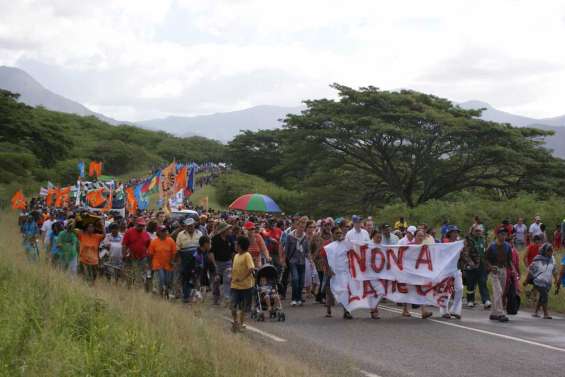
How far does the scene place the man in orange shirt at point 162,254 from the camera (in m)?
13.8

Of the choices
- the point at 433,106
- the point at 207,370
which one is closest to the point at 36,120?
the point at 433,106

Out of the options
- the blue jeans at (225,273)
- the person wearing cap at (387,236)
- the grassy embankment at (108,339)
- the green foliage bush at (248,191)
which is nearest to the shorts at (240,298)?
the grassy embankment at (108,339)

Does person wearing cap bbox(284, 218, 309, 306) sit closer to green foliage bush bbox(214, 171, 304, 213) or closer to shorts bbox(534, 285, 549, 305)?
shorts bbox(534, 285, 549, 305)

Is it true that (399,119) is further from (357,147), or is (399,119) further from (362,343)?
(362,343)

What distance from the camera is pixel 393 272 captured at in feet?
47.2

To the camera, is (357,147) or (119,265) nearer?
(119,265)

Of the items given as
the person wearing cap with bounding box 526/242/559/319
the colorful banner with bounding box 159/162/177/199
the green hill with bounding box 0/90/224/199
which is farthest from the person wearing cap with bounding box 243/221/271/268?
the green hill with bounding box 0/90/224/199

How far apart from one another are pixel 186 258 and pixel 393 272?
4001 mm

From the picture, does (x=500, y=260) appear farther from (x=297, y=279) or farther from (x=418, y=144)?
(x=418, y=144)

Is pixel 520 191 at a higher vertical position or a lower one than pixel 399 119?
lower

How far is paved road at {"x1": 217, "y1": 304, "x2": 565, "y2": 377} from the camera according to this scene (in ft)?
29.7

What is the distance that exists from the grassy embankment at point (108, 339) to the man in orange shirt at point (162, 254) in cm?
263

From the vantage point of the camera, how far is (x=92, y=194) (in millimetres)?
32156

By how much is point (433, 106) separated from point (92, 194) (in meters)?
22.5
